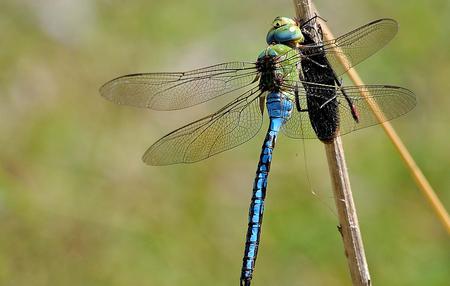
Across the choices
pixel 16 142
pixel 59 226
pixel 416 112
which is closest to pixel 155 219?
pixel 59 226

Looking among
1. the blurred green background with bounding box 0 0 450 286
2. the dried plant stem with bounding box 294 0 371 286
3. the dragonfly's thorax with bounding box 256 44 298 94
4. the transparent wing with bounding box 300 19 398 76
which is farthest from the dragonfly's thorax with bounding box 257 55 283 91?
the blurred green background with bounding box 0 0 450 286

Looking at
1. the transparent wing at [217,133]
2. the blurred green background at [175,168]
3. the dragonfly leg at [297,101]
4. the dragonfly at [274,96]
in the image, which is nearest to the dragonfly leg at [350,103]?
the dragonfly at [274,96]

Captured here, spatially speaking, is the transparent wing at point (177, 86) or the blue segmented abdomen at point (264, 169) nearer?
the blue segmented abdomen at point (264, 169)

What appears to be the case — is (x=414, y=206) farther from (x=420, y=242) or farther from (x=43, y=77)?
(x=43, y=77)

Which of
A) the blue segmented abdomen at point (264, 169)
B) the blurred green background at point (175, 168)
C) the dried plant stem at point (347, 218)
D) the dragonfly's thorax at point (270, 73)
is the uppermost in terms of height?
the blurred green background at point (175, 168)

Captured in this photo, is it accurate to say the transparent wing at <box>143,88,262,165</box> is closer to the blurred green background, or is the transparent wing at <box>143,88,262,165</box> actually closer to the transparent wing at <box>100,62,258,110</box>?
the transparent wing at <box>100,62,258,110</box>

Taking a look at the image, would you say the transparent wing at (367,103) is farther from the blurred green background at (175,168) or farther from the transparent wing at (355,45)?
the blurred green background at (175,168)

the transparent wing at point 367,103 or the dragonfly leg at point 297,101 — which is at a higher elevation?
the dragonfly leg at point 297,101
